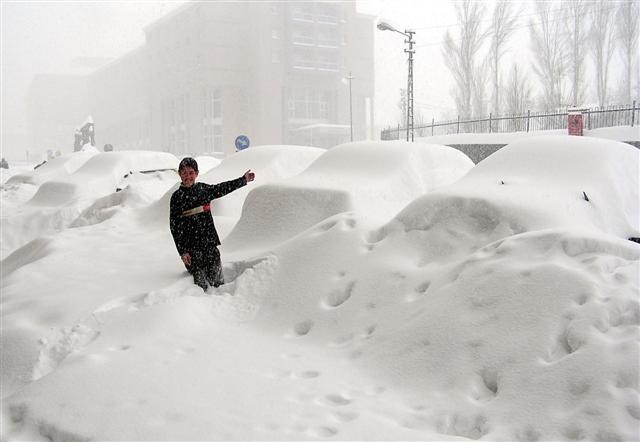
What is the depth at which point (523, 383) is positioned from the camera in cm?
305

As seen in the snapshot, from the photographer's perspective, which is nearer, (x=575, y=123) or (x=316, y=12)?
(x=575, y=123)

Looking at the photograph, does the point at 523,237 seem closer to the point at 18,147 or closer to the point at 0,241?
the point at 0,241

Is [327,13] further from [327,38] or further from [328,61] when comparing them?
[328,61]

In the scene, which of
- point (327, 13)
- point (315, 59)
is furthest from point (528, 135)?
point (327, 13)

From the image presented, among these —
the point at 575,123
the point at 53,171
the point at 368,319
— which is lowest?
→ the point at 368,319

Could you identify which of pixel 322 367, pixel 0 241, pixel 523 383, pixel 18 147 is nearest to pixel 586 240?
pixel 523 383

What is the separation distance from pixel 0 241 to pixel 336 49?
45290mm

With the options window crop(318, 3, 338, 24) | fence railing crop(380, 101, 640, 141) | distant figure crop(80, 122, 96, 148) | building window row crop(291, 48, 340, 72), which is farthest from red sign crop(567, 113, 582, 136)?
window crop(318, 3, 338, 24)

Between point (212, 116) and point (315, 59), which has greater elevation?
point (315, 59)

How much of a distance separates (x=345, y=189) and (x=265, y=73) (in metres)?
45.5

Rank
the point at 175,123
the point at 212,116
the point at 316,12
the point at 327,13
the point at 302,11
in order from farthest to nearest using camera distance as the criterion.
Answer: the point at 175,123
the point at 327,13
the point at 212,116
the point at 316,12
the point at 302,11

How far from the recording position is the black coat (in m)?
5.20

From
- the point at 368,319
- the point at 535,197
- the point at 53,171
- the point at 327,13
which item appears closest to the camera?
the point at 368,319

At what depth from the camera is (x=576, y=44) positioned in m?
33.2
